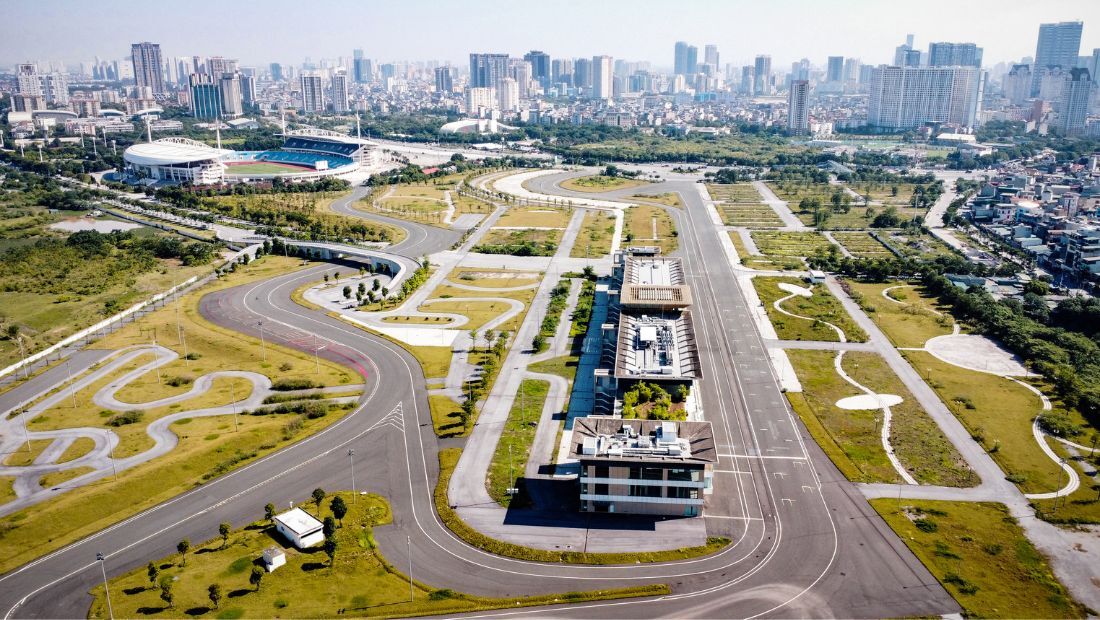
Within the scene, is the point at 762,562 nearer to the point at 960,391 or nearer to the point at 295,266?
the point at 960,391

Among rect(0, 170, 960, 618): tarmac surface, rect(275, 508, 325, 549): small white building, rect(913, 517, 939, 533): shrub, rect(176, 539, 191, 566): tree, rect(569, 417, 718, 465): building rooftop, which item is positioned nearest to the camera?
rect(0, 170, 960, 618): tarmac surface

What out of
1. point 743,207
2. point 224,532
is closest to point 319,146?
point 743,207

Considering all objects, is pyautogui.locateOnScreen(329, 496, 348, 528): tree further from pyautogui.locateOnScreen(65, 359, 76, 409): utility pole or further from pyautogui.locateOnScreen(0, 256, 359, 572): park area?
pyautogui.locateOnScreen(65, 359, 76, 409): utility pole

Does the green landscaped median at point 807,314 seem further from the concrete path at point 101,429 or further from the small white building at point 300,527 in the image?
the small white building at point 300,527

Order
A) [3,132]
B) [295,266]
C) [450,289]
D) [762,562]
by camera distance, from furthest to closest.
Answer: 1. [3,132]
2. [295,266]
3. [450,289]
4. [762,562]

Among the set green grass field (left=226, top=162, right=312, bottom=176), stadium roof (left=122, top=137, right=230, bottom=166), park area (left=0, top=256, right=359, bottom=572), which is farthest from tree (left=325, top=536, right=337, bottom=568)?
green grass field (left=226, top=162, right=312, bottom=176)

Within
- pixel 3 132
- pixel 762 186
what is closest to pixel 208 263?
pixel 762 186
